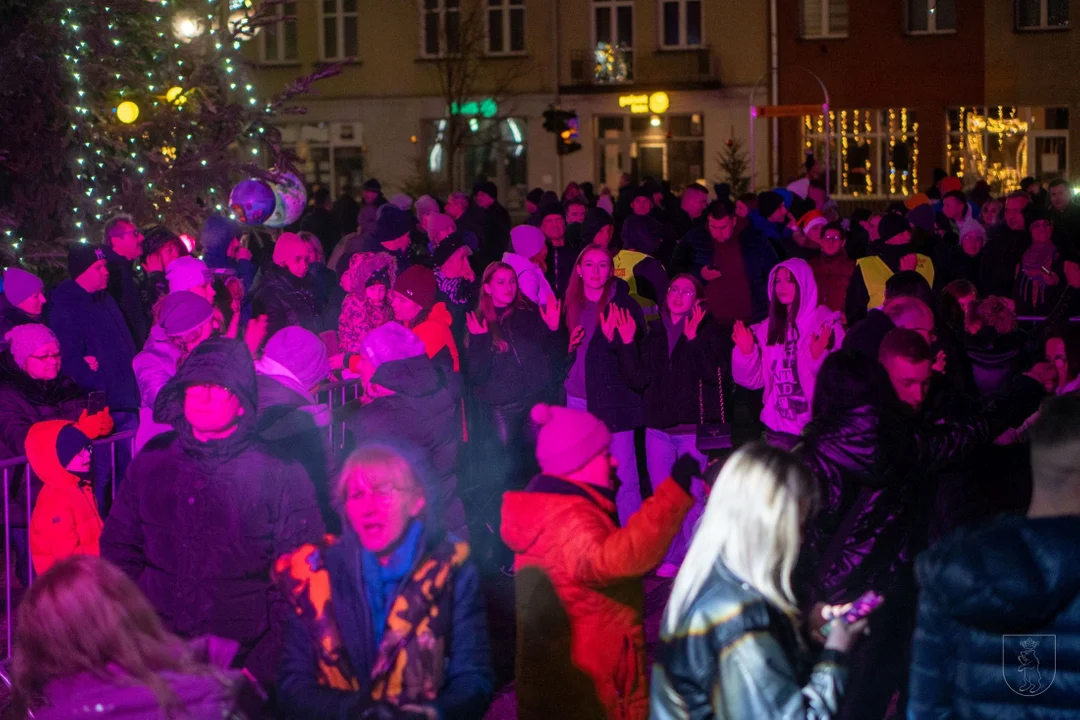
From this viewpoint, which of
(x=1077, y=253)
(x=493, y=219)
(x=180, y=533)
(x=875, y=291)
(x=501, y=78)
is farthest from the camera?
(x=501, y=78)

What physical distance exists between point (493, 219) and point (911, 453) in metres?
12.2

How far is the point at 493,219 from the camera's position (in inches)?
668

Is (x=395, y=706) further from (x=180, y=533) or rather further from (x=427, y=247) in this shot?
(x=427, y=247)

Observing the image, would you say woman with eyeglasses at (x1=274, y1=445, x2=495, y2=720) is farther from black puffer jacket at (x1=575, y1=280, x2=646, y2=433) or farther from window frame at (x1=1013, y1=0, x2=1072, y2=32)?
window frame at (x1=1013, y1=0, x2=1072, y2=32)

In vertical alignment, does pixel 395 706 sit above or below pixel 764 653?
below

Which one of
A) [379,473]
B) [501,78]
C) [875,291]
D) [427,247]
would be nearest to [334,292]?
[875,291]

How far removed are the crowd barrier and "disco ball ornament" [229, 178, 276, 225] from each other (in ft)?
11.8

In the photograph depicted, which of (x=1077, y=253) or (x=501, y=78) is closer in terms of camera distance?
(x=1077, y=253)

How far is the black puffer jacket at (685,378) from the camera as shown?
7930 mm

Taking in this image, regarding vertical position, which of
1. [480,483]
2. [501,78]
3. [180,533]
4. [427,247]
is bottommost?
[480,483]

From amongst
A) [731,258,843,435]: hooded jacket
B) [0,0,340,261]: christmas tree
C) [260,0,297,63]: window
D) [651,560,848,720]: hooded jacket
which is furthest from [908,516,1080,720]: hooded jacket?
[260,0,297,63]: window

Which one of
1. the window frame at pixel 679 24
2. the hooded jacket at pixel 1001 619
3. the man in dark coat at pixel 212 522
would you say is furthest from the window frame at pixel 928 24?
the hooded jacket at pixel 1001 619

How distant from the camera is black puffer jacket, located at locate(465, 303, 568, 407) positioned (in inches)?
327

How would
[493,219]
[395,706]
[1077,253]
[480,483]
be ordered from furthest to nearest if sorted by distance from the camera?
[493,219] < [1077,253] < [480,483] < [395,706]
